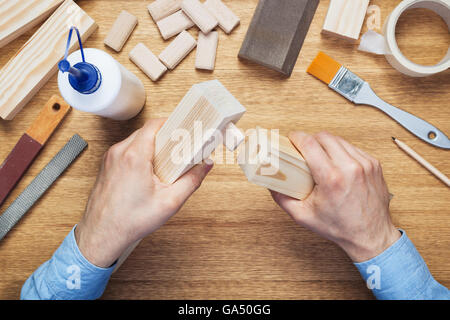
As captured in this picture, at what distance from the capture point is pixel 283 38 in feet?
2.49

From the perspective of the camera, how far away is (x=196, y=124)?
49cm

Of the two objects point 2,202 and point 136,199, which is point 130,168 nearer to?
point 136,199

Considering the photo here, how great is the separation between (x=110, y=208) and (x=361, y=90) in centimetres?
61

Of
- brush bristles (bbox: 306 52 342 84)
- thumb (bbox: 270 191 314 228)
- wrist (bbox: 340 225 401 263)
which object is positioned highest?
brush bristles (bbox: 306 52 342 84)

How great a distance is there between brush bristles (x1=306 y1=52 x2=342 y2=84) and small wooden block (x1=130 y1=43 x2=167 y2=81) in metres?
0.35

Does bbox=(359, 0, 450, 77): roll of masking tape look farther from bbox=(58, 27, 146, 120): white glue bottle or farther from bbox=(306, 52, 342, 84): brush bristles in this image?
bbox=(58, 27, 146, 120): white glue bottle

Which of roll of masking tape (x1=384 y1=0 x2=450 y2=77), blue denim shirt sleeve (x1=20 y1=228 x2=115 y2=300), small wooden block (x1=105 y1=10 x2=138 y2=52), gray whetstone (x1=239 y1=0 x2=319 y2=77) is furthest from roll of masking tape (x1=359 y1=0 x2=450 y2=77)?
blue denim shirt sleeve (x1=20 y1=228 x2=115 y2=300)

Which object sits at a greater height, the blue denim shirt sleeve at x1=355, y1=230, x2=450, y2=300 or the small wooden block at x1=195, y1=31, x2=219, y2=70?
the small wooden block at x1=195, y1=31, x2=219, y2=70

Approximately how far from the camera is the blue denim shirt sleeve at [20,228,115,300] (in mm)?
672

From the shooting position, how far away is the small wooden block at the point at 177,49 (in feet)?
2.54

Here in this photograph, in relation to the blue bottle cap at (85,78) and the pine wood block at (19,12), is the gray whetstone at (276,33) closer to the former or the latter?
the blue bottle cap at (85,78)

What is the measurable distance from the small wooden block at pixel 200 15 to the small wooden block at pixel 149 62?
0.43 feet

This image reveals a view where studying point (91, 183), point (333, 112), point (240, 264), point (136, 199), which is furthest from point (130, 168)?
point (333, 112)

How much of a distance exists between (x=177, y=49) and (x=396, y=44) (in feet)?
1.64
